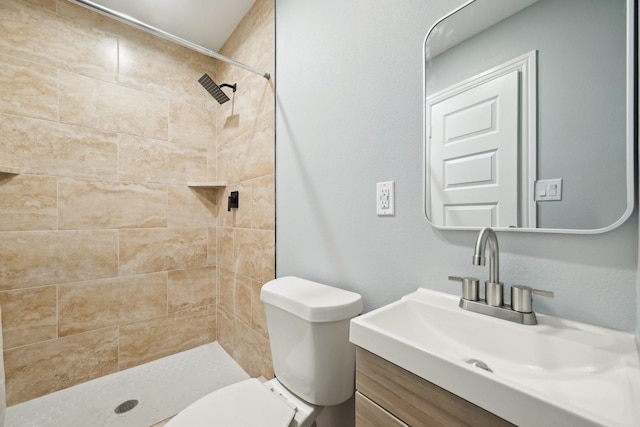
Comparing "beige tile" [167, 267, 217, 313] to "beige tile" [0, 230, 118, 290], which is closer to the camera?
"beige tile" [0, 230, 118, 290]

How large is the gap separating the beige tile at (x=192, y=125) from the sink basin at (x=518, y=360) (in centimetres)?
194

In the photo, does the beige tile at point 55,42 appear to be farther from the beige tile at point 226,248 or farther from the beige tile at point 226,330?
the beige tile at point 226,330

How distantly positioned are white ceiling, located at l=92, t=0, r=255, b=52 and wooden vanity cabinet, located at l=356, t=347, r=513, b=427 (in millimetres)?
2049

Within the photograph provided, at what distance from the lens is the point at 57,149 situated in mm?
1576

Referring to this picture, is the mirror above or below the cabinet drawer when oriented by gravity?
above

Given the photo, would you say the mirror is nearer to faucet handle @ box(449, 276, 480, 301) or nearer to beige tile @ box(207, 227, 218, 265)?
faucet handle @ box(449, 276, 480, 301)

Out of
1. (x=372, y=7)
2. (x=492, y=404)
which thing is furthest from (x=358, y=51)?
(x=492, y=404)

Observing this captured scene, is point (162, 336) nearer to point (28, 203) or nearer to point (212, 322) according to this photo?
point (212, 322)

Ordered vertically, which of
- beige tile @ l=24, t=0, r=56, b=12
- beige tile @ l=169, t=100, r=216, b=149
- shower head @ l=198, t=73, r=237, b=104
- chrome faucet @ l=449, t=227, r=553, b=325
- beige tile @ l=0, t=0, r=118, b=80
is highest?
beige tile @ l=24, t=0, r=56, b=12

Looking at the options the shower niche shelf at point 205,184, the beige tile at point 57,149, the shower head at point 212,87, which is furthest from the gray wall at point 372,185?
the beige tile at point 57,149

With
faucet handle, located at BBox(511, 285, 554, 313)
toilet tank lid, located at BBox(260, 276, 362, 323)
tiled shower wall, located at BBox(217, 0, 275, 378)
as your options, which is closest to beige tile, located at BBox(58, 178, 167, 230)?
tiled shower wall, located at BBox(217, 0, 275, 378)

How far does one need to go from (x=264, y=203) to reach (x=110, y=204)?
1.02 meters

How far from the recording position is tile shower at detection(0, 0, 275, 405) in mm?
1494

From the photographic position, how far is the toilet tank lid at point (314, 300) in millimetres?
895
